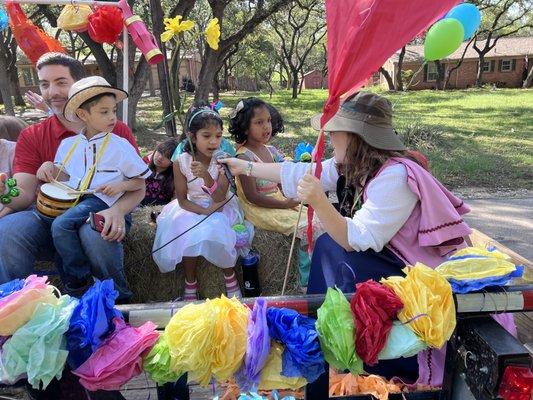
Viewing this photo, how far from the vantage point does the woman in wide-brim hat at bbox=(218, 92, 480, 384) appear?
1.88 meters

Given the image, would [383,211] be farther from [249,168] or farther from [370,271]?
[249,168]

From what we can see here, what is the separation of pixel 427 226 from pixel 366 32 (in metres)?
0.83

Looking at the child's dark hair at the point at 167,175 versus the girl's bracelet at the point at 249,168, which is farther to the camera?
the child's dark hair at the point at 167,175

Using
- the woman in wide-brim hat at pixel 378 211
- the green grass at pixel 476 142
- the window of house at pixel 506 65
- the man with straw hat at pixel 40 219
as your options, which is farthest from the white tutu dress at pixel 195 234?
the window of house at pixel 506 65

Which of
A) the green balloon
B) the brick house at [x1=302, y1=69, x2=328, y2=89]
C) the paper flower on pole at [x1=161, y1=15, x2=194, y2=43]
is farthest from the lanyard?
the brick house at [x1=302, y1=69, x2=328, y2=89]

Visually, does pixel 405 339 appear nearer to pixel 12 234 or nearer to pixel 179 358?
pixel 179 358

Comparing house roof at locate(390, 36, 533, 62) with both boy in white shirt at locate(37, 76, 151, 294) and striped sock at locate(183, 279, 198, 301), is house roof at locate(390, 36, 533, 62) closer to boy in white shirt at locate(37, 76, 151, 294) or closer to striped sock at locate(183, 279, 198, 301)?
striped sock at locate(183, 279, 198, 301)

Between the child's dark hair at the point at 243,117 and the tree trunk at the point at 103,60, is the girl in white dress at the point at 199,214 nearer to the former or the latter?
the child's dark hair at the point at 243,117

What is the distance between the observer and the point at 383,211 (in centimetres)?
187

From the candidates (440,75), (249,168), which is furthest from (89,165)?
(440,75)

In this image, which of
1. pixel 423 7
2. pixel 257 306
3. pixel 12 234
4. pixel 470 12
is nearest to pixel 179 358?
pixel 257 306

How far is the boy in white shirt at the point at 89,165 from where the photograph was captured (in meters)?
2.45

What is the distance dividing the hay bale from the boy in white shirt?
0.52 m

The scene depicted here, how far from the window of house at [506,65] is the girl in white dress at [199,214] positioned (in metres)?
41.6
